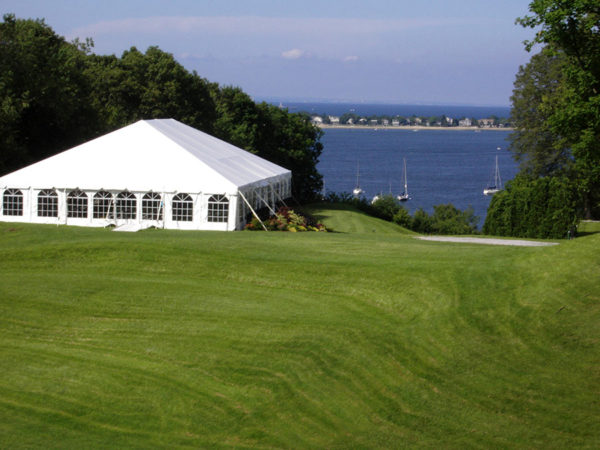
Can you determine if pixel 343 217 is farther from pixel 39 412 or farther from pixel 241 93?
pixel 39 412

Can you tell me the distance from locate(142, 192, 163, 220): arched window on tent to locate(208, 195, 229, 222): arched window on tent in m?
2.32

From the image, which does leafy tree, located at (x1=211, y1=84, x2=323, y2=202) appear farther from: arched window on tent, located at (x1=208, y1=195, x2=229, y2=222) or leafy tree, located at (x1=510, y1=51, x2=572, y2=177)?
arched window on tent, located at (x1=208, y1=195, x2=229, y2=222)

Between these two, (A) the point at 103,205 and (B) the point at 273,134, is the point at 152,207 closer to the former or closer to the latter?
(A) the point at 103,205

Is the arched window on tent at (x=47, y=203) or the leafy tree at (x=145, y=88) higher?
the leafy tree at (x=145, y=88)

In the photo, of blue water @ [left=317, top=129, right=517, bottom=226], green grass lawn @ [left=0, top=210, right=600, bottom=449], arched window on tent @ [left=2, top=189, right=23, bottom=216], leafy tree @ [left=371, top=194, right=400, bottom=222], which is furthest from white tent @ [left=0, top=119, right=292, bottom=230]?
blue water @ [left=317, top=129, right=517, bottom=226]

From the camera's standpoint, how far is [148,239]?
22.2 metres

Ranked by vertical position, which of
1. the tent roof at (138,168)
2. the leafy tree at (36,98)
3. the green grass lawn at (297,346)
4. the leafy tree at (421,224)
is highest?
the leafy tree at (36,98)

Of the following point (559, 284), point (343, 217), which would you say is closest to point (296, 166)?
point (343, 217)

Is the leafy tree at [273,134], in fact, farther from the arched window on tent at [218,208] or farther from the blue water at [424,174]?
the arched window on tent at [218,208]

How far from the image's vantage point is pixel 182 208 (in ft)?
101

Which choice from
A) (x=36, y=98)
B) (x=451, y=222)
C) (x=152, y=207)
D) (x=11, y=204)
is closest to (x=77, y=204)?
(x=11, y=204)

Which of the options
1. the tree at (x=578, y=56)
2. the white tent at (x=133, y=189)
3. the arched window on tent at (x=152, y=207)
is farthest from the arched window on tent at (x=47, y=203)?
the tree at (x=578, y=56)

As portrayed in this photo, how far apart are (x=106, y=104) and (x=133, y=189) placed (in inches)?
1027

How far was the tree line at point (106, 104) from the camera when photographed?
40.0 meters
